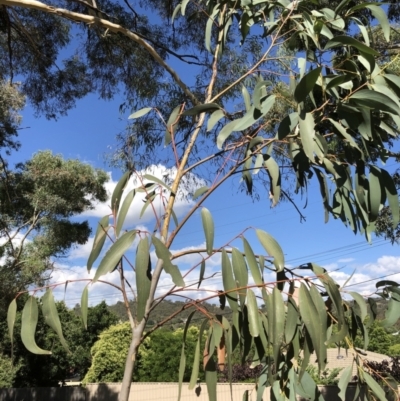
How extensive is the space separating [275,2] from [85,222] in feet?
29.4

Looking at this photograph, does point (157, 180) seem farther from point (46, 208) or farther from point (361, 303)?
point (46, 208)

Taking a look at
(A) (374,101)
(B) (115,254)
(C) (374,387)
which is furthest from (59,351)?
(A) (374,101)

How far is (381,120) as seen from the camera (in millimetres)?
1190

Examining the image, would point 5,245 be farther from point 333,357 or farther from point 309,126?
point 333,357

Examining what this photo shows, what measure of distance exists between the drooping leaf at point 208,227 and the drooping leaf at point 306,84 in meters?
0.27

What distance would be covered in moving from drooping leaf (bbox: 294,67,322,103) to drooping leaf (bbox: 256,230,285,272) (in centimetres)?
26

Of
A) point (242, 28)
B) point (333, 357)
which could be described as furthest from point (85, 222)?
point (242, 28)

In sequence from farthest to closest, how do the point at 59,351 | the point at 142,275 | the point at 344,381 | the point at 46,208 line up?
1. the point at 59,351
2. the point at 46,208
3. the point at 344,381
4. the point at 142,275

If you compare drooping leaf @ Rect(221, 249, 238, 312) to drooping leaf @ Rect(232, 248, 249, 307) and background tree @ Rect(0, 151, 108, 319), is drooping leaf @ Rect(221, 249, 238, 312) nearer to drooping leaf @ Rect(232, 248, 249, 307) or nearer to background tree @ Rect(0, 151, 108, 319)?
drooping leaf @ Rect(232, 248, 249, 307)

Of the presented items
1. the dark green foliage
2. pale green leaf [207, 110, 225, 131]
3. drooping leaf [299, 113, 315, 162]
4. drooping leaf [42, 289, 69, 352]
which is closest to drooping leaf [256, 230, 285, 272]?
drooping leaf [299, 113, 315, 162]

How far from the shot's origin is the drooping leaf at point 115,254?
81cm

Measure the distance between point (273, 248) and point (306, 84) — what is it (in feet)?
0.99

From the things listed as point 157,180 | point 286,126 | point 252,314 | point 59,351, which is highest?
point 59,351

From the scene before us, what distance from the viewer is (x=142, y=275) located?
2.63 feet
